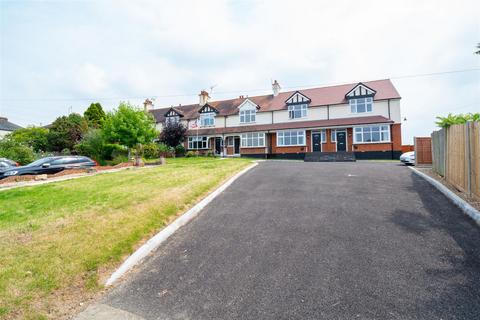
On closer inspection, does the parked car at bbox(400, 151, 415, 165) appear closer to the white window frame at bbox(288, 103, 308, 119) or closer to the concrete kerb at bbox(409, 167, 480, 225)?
the concrete kerb at bbox(409, 167, 480, 225)

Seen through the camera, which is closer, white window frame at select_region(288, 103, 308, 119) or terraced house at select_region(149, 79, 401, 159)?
terraced house at select_region(149, 79, 401, 159)

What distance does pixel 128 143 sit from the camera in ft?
77.8

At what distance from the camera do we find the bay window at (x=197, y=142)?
34000mm

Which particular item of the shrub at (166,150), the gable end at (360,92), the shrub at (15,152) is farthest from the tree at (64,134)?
the gable end at (360,92)

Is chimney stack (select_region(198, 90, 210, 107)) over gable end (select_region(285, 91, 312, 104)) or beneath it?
over

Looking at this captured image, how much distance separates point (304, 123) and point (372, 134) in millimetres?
6955

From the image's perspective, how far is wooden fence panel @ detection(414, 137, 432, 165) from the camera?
14.9m

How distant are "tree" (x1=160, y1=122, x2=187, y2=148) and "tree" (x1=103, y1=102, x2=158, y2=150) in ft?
17.7

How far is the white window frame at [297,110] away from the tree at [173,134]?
1277cm

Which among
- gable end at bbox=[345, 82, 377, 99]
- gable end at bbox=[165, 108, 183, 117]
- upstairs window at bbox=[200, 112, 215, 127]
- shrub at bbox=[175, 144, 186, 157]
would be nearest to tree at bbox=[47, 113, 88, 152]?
gable end at bbox=[165, 108, 183, 117]

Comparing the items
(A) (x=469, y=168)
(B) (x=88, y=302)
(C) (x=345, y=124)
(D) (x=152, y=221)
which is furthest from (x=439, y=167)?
(C) (x=345, y=124)

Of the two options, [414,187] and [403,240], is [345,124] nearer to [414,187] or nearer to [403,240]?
[414,187]

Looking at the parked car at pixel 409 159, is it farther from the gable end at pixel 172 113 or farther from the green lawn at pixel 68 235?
the gable end at pixel 172 113

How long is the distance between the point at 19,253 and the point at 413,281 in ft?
20.4
